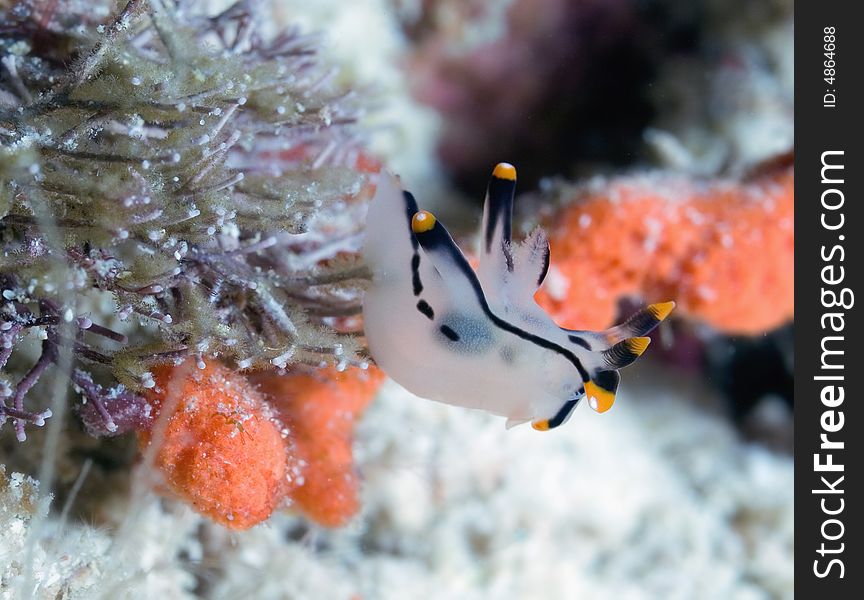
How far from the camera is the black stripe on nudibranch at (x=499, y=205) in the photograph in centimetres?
179

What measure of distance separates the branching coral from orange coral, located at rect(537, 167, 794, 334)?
51.4 inches

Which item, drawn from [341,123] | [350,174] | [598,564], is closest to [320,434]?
[350,174]

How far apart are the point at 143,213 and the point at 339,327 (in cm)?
74

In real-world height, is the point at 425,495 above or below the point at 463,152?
below

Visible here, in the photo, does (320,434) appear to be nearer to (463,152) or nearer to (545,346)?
(545,346)

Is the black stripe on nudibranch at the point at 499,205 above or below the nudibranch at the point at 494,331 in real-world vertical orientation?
above

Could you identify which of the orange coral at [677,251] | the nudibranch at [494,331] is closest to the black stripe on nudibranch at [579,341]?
the nudibranch at [494,331]

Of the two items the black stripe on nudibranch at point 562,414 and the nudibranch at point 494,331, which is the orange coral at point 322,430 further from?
the black stripe on nudibranch at point 562,414

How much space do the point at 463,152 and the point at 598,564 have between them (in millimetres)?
2530

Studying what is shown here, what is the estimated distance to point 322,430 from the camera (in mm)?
2240

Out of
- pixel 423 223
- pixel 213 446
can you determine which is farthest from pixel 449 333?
pixel 213 446

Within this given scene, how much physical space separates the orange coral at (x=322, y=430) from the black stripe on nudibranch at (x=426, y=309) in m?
0.39

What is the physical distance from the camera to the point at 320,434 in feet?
7.33

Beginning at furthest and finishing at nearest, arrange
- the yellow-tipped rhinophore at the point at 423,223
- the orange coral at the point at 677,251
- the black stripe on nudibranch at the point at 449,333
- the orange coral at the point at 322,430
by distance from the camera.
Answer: the orange coral at the point at 677,251, the orange coral at the point at 322,430, the black stripe on nudibranch at the point at 449,333, the yellow-tipped rhinophore at the point at 423,223
